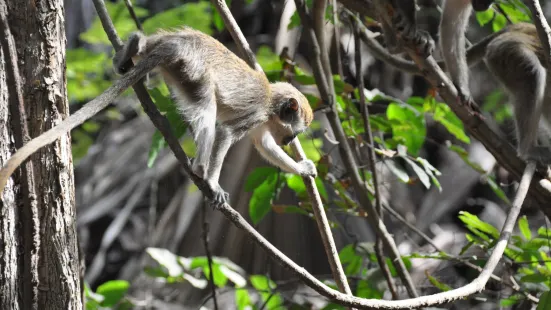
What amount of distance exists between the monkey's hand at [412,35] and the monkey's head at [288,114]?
0.79m

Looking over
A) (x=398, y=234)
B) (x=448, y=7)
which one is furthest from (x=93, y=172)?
(x=448, y=7)

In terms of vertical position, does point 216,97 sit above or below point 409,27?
above

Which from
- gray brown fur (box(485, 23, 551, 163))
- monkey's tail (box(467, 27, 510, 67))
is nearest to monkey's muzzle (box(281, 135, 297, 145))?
gray brown fur (box(485, 23, 551, 163))

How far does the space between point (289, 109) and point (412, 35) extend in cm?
107

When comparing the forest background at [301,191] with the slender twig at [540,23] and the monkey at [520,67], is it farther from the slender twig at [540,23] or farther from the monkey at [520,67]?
the slender twig at [540,23]

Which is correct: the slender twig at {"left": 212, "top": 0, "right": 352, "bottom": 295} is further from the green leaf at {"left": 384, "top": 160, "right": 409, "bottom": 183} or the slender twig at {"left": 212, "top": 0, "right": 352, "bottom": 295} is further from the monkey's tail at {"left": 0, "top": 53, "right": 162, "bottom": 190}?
the green leaf at {"left": 384, "top": 160, "right": 409, "bottom": 183}

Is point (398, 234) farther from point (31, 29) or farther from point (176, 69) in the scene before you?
point (31, 29)

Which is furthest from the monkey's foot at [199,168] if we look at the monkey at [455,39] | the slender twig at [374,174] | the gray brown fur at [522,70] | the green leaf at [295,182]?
the gray brown fur at [522,70]

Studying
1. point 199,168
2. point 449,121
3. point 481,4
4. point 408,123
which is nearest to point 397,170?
point 408,123

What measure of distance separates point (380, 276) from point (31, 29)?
10.0ft

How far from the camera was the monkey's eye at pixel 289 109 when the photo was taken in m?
4.12

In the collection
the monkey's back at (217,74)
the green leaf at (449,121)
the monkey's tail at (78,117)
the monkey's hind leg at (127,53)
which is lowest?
the green leaf at (449,121)

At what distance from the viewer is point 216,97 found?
3.86 m

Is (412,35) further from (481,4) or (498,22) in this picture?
(498,22)
